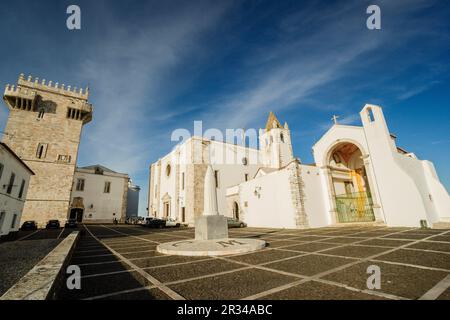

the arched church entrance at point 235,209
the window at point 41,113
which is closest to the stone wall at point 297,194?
the arched church entrance at point 235,209

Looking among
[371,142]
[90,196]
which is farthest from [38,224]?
[371,142]

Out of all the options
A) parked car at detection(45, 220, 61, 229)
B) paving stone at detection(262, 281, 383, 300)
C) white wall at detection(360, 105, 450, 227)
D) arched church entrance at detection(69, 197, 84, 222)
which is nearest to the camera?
paving stone at detection(262, 281, 383, 300)

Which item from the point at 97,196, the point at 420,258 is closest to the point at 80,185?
the point at 97,196

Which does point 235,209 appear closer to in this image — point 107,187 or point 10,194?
point 10,194

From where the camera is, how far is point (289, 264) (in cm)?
476

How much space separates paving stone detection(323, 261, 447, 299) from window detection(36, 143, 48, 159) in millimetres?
31625

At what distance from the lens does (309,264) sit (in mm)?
4688

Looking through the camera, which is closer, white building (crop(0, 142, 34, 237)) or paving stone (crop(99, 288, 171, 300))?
paving stone (crop(99, 288, 171, 300))

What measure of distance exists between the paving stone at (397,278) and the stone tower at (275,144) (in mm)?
28521

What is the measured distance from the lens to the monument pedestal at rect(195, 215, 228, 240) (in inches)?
327

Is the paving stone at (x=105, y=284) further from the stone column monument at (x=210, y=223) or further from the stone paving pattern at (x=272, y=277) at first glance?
the stone column monument at (x=210, y=223)

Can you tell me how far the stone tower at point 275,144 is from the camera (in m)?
32.9

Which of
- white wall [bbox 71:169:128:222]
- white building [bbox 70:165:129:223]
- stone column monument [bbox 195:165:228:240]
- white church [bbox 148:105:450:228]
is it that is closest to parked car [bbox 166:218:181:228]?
white church [bbox 148:105:450:228]

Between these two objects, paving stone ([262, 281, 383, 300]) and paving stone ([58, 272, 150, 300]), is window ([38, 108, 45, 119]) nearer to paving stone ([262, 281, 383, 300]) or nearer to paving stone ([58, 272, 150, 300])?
paving stone ([58, 272, 150, 300])
